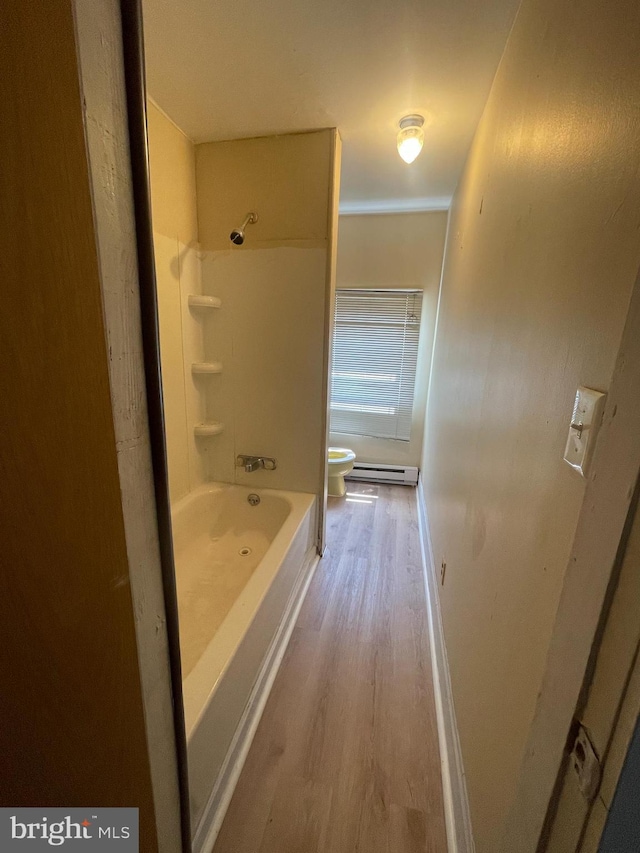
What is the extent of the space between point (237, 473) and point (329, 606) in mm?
985

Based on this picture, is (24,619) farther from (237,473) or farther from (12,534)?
(237,473)

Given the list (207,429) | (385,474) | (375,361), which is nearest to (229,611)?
(207,429)

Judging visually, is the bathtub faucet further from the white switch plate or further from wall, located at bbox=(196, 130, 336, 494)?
the white switch plate

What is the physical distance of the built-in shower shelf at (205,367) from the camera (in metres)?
1.98

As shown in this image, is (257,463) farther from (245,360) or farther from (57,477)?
(57,477)

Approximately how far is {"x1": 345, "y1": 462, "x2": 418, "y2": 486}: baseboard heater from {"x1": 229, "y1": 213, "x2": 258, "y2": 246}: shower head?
236 centimetres

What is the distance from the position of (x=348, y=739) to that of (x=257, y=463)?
1394 mm

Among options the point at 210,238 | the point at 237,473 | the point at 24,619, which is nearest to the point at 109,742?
the point at 24,619

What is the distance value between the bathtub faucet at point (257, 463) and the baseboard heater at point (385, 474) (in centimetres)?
155

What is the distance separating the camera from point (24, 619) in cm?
59

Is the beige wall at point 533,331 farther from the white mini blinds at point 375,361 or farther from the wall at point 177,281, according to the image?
the white mini blinds at point 375,361

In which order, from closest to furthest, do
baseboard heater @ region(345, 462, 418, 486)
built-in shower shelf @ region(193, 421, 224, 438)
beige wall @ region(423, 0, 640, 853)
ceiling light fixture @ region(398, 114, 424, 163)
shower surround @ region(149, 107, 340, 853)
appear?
beige wall @ region(423, 0, 640, 853), ceiling light fixture @ region(398, 114, 424, 163), shower surround @ region(149, 107, 340, 853), built-in shower shelf @ region(193, 421, 224, 438), baseboard heater @ region(345, 462, 418, 486)

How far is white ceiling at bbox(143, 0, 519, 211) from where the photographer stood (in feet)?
3.57

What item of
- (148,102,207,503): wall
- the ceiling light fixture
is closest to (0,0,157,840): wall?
(148,102,207,503): wall
